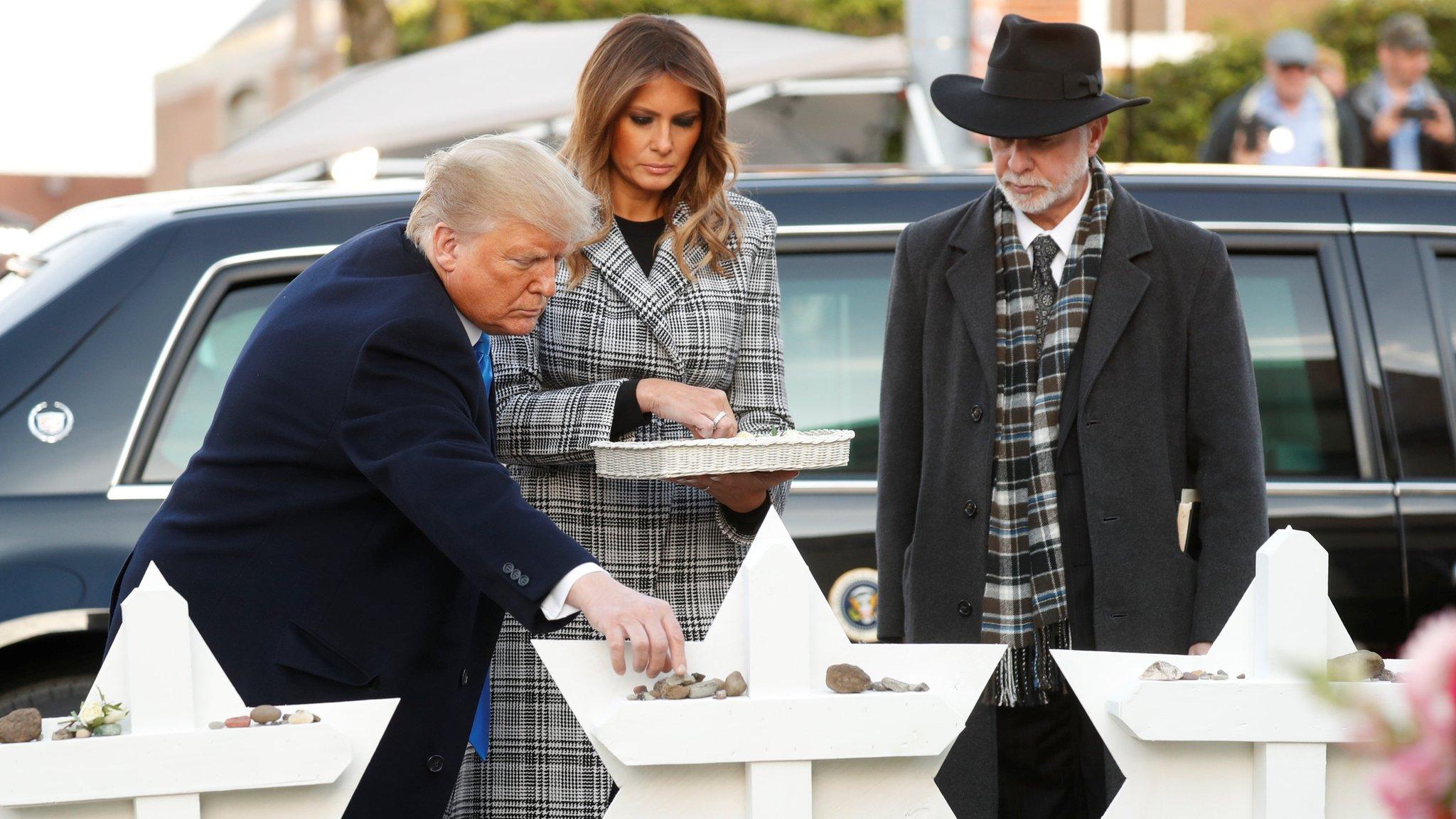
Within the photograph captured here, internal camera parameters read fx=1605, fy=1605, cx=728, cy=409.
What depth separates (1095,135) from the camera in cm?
303

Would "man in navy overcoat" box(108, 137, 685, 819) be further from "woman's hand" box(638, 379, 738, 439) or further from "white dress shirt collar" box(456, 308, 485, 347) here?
"woman's hand" box(638, 379, 738, 439)

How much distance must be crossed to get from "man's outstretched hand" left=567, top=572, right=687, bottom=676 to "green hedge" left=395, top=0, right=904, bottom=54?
18323mm

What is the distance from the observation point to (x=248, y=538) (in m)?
2.31

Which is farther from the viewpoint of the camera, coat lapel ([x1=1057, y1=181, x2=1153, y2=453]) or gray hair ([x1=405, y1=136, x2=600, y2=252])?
coat lapel ([x1=1057, y1=181, x2=1153, y2=453])

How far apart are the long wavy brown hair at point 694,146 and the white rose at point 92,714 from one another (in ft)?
4.41

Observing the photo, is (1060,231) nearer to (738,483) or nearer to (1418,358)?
(738,483)

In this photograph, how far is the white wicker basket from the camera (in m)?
2.59

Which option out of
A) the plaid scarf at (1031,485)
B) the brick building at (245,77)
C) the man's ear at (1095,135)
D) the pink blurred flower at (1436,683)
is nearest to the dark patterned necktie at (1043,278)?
the plaid scarf at (1031,485)

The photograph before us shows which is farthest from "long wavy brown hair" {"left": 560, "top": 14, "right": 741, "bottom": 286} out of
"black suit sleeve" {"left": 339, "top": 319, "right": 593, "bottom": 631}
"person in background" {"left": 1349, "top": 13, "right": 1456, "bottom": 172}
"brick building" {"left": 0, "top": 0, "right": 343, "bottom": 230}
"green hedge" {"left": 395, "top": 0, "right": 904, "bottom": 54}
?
"brick building" {"left": 0, "top": 0, "right": 343, "bottom": 230}

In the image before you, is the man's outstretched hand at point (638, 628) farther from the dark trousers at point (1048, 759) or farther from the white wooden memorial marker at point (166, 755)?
the dark trousers at point (1048, 759)

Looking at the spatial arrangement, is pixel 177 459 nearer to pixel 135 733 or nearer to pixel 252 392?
pixel 252 392

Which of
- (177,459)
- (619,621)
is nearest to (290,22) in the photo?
(177,459)

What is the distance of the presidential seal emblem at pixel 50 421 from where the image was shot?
3617mm

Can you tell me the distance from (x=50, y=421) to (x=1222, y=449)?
253 centimetres
